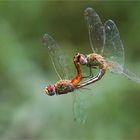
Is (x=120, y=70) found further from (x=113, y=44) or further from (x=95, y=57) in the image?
(x=113, y=44)

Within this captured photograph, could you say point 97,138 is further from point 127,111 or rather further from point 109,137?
point 127,111

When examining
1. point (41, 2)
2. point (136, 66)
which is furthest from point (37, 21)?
point (136, 66)

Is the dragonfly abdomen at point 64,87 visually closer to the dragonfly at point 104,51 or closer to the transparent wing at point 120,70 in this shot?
the dragonfly at point 104,51

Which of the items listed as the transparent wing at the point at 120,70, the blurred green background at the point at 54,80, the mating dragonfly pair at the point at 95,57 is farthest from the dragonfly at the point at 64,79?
the blurred green background at the point at 54,80

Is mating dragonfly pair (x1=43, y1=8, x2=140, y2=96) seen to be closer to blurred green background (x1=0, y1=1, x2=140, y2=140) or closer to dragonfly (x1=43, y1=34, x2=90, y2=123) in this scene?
dragonfly (x1=43, y1=34, x2=90, y2=123)

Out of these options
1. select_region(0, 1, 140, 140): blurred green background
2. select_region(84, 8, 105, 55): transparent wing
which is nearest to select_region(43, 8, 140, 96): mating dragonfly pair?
select_region(84, 8, 105, 55): transparent wing

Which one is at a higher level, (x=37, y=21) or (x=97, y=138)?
(x=37, y=21)
